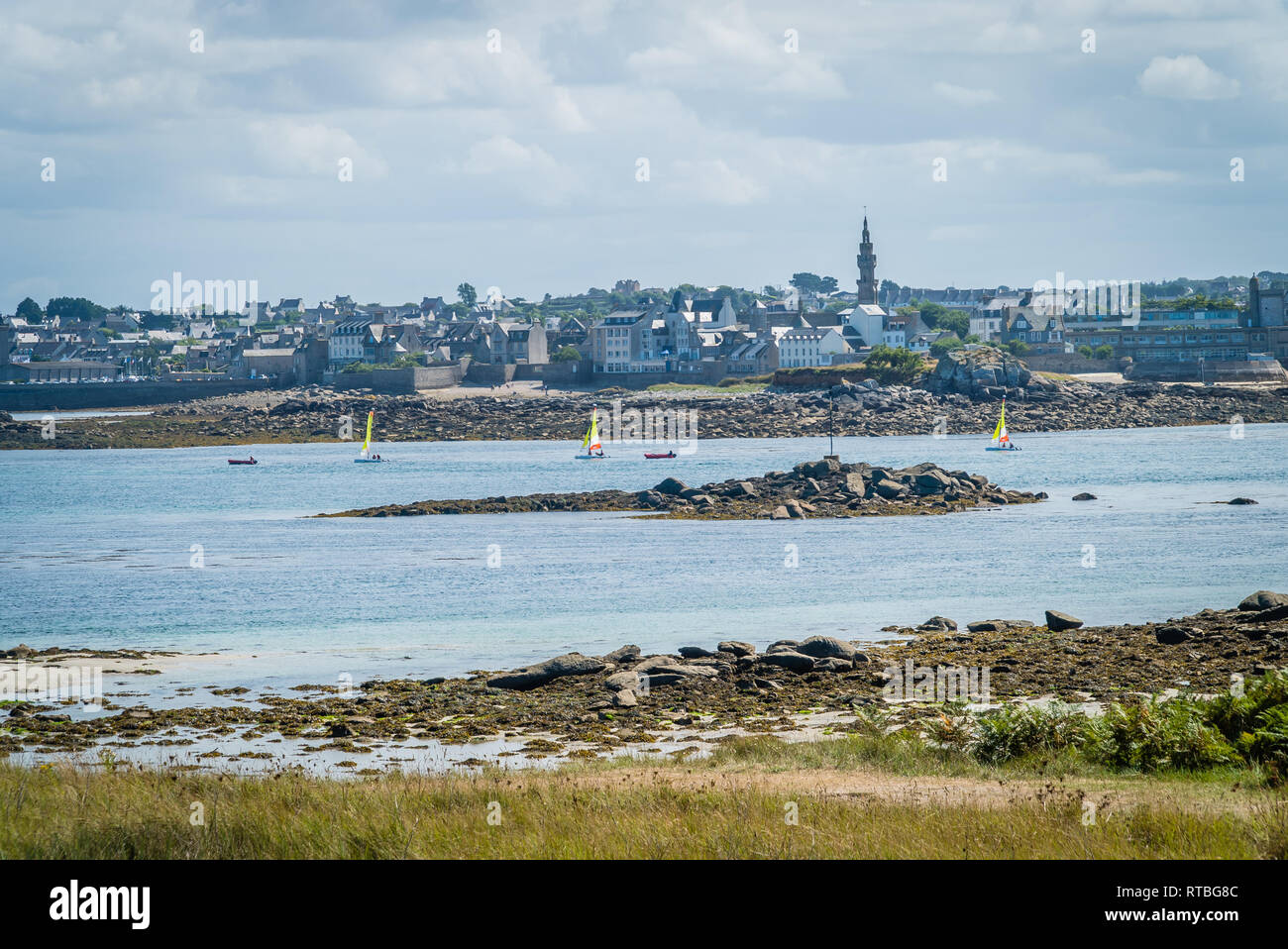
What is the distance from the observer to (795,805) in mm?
12070

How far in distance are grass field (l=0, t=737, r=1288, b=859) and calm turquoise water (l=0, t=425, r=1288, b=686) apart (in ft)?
40.5

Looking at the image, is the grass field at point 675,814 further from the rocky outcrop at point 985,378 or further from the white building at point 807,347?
the white building at point 807,347

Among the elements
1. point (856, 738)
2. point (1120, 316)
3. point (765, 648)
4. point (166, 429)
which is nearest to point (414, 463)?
point (166, 429)

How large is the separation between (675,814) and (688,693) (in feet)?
33.9

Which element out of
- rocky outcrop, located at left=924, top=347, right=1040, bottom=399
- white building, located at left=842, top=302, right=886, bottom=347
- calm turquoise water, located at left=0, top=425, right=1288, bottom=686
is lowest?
calm turquoise water, located at left=0, top=425, right=1288, bottom=686

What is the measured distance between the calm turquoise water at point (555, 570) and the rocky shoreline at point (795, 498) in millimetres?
2034

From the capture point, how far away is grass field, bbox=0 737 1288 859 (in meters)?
10.7

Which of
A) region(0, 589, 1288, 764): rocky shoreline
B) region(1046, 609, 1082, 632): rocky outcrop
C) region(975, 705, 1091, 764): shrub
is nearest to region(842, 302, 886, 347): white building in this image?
region(1046, 609, 1082, 632): rocky outcrop

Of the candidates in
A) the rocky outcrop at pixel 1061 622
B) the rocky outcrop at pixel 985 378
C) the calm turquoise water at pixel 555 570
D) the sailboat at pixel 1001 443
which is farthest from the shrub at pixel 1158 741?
the rocky outcrop at pixel 985 378

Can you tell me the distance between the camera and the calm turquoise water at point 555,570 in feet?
102

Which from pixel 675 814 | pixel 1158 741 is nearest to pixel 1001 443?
pixel 1158 741

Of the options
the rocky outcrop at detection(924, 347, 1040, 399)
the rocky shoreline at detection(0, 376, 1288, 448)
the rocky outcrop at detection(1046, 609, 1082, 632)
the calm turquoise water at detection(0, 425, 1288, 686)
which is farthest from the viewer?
the rocky outcrop at detection(924, 347, 1040, 399)

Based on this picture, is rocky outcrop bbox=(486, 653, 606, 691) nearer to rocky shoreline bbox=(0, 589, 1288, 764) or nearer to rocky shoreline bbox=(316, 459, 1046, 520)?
rocky shoreline bbox=(0, 589, 1288, 764)
